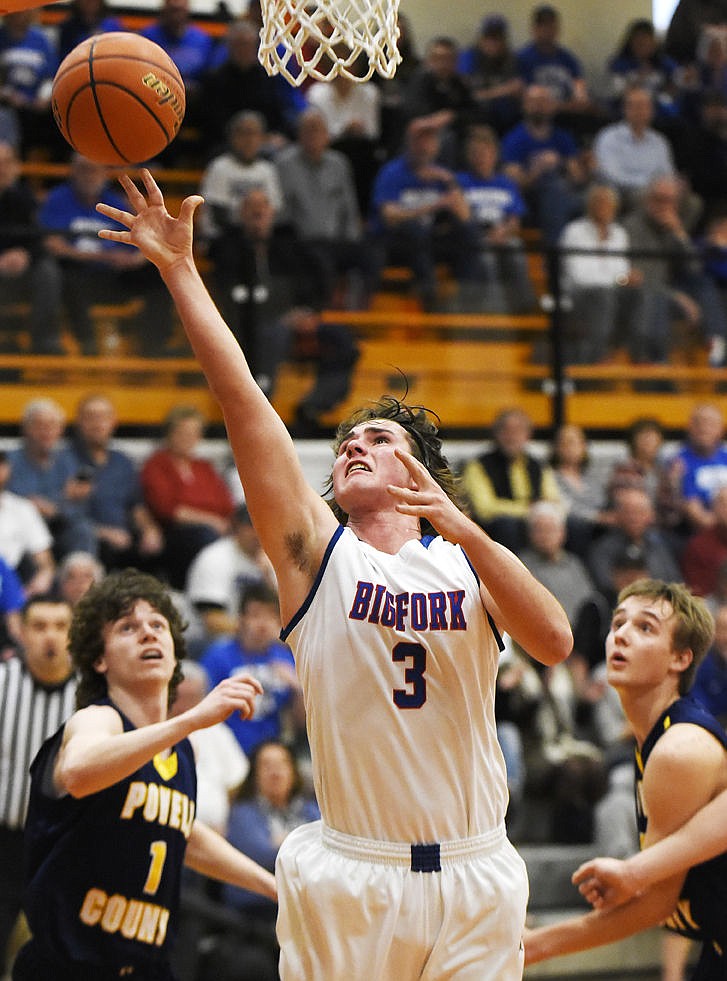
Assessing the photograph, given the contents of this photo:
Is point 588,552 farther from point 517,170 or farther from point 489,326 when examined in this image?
point 517,170

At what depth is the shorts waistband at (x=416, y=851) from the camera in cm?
379

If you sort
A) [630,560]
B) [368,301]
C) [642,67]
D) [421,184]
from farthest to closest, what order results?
1. [642,67]
2. [421,184]
3. [368,301]
4. [630,560]

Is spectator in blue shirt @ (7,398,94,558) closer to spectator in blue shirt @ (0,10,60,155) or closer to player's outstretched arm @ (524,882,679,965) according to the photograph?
spectator in blue shirt @ (0,10,60,155)

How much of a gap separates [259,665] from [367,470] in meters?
4.59

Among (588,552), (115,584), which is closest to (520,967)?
(115,584)

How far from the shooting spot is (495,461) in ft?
33.0

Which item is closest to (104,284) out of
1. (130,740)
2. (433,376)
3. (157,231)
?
(433,376)

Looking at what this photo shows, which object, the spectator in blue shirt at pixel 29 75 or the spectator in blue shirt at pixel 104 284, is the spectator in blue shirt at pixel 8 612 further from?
the spectator in blue shirt at pixel 29 75

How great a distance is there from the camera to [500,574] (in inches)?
143

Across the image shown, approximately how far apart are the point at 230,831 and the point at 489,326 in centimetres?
430

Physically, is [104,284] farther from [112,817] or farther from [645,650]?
[645,650]

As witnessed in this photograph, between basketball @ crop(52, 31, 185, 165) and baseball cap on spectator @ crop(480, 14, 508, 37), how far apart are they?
33.5 feet

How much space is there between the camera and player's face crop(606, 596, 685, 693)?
15.0ft

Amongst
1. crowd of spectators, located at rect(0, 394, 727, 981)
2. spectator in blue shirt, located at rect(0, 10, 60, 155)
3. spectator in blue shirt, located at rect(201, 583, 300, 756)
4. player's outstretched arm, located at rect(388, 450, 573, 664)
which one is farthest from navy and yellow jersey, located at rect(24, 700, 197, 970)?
spectator in blue shirt, located at rect(0, 10, 60, 155)
